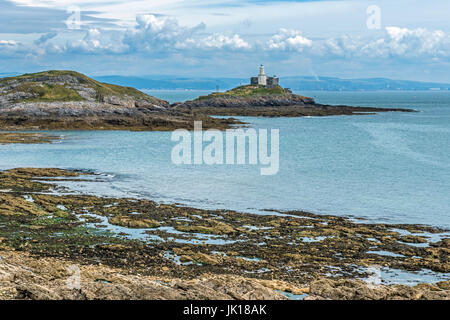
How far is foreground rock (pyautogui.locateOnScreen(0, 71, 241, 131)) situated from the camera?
89.7 metres

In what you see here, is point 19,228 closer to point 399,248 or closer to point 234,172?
point 399,248

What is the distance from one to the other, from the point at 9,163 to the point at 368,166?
33921 mm

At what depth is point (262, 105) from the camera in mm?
157125

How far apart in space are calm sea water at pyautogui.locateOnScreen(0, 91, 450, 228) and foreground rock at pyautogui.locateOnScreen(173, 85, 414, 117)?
53973 millimetres

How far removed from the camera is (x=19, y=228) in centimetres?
2438

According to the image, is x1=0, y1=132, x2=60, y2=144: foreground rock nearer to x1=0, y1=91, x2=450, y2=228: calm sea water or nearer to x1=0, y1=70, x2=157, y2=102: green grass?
x1=0, y1=91, x2=450, y2=228: calm sea water

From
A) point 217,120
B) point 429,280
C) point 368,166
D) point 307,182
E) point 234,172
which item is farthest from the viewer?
point 217,120

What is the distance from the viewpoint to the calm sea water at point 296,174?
3241cm

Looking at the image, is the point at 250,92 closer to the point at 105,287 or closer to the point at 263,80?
the point at 263,80

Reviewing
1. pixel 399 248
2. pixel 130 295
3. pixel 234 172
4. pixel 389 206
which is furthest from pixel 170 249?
pixel 234 172

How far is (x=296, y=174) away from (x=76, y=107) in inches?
2471

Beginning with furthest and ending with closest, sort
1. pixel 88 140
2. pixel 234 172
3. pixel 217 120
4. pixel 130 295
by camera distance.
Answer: pixel 217 120 < pixel 88 140 < pixel 234 172 < pixel 130 295

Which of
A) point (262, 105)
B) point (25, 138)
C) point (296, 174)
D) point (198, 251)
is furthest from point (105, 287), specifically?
point (262, 105)

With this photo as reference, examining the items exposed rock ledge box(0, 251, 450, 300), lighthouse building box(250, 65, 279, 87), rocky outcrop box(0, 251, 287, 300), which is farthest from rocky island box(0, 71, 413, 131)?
exposed rock ledge box(0, 251, 450, 300)
